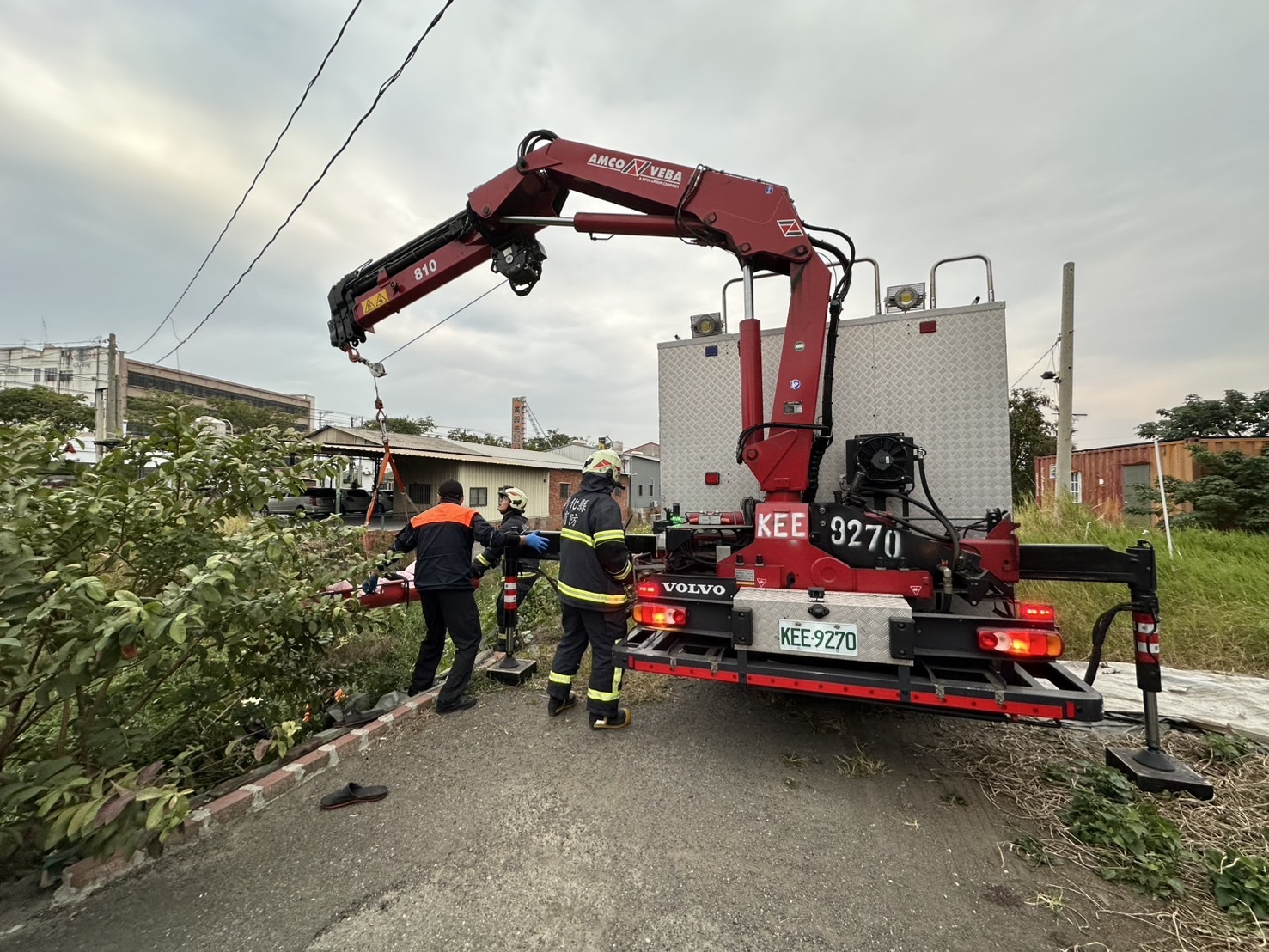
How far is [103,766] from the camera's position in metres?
2.12

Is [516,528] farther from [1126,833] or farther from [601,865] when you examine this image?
[1126,833]

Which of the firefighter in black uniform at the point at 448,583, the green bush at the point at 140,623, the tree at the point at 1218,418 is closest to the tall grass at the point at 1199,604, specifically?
the firefighter in black uniform at the point at 448,583

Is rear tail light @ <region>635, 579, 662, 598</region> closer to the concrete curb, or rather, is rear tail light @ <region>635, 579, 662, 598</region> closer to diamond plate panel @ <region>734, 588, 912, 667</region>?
diamond plate panel @ <region>734, 588, 912, 667</region>

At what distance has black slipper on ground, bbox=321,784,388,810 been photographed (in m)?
2.86

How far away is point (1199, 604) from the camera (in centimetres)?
570

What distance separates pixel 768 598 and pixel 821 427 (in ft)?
3.93

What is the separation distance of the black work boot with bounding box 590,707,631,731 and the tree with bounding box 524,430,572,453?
52.1 meters

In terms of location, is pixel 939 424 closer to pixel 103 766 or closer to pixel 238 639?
pixel 238 639

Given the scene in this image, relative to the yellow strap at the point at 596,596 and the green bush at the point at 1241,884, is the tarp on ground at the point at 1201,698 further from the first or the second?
the yellow strap at the point at 596,596

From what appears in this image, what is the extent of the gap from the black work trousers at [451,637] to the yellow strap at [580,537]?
3.15ft

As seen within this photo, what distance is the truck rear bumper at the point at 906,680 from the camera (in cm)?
252

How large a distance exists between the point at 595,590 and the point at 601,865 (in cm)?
174

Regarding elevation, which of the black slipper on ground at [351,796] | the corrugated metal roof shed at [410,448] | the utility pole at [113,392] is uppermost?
the utility pole at [113,392]

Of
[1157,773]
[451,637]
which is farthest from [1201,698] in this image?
[451,637]
